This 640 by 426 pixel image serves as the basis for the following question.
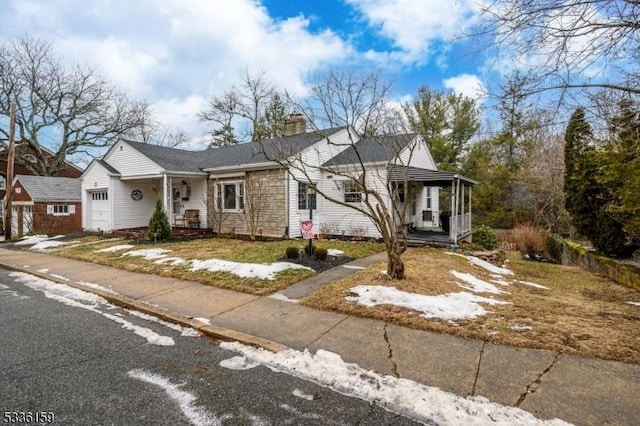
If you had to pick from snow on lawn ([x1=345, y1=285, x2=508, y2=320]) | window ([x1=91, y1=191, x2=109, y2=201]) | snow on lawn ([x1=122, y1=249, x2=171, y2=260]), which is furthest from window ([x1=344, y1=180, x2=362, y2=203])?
window ([x1=91, y1=191, x2=109, y2=201])

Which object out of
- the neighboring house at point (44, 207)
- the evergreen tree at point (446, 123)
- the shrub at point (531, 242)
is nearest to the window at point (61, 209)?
the neighboring house at point (44, 207)

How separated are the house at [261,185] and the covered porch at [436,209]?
0.15 ft

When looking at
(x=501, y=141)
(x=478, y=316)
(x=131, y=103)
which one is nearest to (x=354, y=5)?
(x=478, y=316)

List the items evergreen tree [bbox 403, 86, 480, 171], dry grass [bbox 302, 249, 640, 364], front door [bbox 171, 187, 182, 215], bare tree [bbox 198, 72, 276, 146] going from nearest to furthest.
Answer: dry grass [bbox 302, 249, 640, 364] < front door [bbox 171, 187, 182, 215] < evergreen tree [bbox 403, 86, 480, 171] < bare tree [bbox 198, 72, 276, 146]

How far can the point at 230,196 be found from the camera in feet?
48.5

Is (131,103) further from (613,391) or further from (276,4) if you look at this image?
(613,391)

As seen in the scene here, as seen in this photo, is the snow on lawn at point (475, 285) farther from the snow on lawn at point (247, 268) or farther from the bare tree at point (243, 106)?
the bare tree at point (243, 106)

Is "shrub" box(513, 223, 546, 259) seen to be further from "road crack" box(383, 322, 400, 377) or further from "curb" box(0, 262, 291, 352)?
"curb" box(0, 262, 291, 352)

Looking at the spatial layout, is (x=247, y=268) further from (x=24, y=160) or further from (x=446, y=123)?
(x=24, y=160)

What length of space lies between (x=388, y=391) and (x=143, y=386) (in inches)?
86.3

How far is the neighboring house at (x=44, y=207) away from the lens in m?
19.5

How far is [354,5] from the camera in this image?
29.1 feet

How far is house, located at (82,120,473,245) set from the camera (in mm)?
12797

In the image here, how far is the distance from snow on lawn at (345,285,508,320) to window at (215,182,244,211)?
32.1ft
